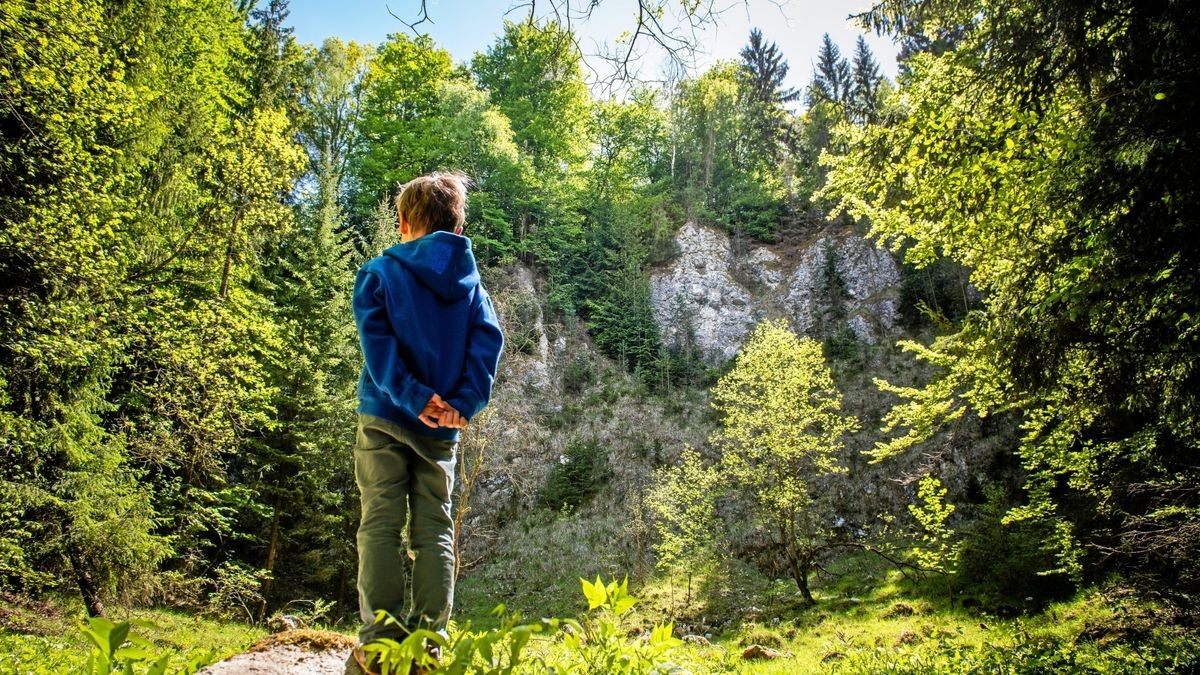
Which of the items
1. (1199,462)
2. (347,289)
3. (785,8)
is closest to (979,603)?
(1199,462)

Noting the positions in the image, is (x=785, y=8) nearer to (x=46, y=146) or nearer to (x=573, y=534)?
(x=46, y=146)

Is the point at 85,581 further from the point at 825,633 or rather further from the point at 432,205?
the point at 825,633

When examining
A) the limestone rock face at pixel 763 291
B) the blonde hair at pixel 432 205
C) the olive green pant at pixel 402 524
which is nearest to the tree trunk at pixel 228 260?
the blonde hair at pixel 432 205

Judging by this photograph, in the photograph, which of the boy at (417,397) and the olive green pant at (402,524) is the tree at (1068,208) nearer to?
the boy at (417,397)

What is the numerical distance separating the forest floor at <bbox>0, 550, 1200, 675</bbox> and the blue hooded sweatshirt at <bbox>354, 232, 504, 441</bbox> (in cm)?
101

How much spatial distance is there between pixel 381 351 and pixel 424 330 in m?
0.20

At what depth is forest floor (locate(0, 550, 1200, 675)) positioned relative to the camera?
375 centimetres

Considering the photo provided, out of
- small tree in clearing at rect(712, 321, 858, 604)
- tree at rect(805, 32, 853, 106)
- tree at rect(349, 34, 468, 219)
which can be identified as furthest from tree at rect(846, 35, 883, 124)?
small tree in clearing at rect(712, 321, 858, 604)

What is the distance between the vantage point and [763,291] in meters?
28.7

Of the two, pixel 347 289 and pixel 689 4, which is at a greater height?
pixel 347 289

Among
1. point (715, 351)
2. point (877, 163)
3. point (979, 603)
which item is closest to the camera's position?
point (877, 163)

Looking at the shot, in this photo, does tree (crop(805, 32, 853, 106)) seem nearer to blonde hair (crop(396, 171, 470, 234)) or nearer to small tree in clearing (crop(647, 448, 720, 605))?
small tree in clearing (crop(647, 448, 720, 605))

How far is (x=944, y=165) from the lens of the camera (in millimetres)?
4980

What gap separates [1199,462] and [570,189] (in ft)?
82.8
